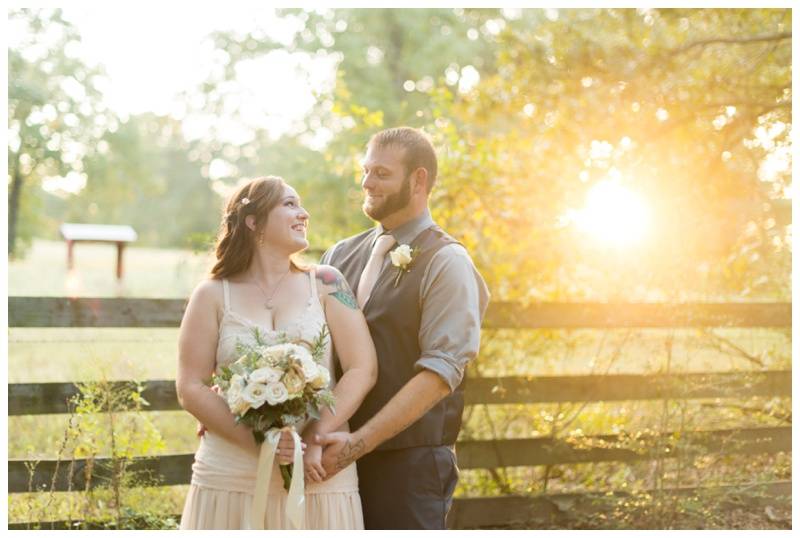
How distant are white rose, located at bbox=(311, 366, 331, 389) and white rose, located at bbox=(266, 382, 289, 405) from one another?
10cm

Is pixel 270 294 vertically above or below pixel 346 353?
above

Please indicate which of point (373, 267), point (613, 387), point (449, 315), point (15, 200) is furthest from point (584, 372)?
point (15, 200)

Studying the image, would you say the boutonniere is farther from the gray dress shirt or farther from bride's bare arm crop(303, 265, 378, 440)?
bride's bare arm crop(303, 265, 378, 440)

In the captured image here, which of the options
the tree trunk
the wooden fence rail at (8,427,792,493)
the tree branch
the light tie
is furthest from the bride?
the tree trunk

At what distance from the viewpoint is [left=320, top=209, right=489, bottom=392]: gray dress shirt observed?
3098 millimetres

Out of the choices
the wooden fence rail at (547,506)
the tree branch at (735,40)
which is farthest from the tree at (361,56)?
the wooden fence rail at (547,506)

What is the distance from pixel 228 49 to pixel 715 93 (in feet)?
44.3

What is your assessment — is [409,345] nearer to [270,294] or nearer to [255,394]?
[270,294]

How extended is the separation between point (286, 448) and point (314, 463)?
123 millimetres

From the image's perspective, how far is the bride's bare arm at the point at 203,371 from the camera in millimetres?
3039

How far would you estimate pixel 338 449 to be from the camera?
10.0 ft

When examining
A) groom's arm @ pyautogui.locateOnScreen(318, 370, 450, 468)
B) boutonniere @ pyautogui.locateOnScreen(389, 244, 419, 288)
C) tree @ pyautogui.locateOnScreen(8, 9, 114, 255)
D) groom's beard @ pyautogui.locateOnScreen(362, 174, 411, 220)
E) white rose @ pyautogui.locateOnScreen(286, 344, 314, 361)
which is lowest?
groom's arm @ pyautogui.locateOnScreen(318, 370, 450, 468)

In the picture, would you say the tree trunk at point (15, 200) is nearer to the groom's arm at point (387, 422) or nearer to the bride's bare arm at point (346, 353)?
the bride's bare arm at point (346, 353)

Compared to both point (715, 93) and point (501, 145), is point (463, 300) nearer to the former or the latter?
point (501, 145)
